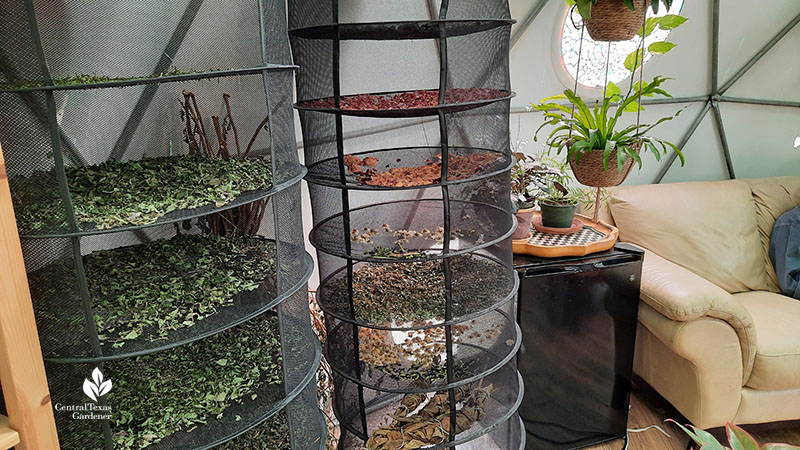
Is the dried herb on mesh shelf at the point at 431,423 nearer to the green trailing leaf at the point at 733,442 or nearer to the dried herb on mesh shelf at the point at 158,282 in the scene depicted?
the dried herb on mesh shelf at the point at 158,282

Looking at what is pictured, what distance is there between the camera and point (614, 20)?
2.06m

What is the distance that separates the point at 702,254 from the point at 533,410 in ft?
4.47

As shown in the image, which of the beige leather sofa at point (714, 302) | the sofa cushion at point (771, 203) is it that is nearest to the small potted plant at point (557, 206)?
the beige leather sofa at point (714, 302)

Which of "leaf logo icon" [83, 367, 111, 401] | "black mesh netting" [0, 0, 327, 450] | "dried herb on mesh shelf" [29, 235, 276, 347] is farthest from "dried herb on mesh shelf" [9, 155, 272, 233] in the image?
"leaf logo icon" [83, 367, 111, 401]

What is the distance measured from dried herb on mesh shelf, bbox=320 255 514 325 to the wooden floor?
→ 4.68ft

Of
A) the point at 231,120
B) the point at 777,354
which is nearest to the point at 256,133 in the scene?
the point at 231,120

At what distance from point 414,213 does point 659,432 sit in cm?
192

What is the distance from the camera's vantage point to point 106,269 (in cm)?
111

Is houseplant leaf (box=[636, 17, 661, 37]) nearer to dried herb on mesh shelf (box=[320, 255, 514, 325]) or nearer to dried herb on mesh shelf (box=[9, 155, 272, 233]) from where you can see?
dried herb on mesh shelf (box=[320, 255, 514, 325])

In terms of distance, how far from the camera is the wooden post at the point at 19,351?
0.87 m

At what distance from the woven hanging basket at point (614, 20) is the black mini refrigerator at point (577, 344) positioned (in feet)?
3.01

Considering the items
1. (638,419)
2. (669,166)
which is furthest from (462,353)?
(669,166)

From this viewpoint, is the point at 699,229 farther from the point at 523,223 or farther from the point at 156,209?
the point at 156,209

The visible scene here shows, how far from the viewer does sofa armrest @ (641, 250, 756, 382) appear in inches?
87.6
